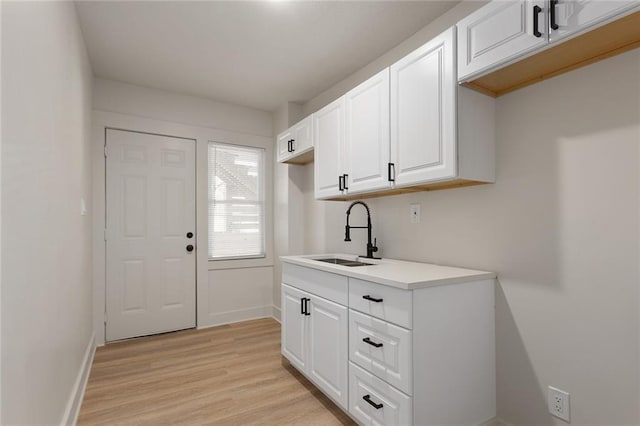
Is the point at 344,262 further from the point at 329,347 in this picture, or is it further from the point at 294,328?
the point at 329,347

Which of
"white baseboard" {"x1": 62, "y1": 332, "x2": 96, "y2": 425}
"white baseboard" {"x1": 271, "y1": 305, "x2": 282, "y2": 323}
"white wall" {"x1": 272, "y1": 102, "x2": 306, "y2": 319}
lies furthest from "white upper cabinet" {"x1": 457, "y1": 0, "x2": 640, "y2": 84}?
"white baseboard" {"x1": 271, "y1": 305, "x2": 282, "y2": 323}

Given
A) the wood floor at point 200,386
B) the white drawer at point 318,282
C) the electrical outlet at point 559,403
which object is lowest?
the wood floor at point 200,386

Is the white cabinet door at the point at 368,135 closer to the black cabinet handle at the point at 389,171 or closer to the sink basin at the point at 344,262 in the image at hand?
the black cabinet handle at the point at 389,171

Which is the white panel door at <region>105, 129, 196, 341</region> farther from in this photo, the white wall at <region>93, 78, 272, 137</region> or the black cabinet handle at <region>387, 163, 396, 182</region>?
the black cabinet handle at <region>387, 163, 396, 182</region>

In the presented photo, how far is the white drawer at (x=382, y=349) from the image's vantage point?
1.58m

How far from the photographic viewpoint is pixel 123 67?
3.09 metres

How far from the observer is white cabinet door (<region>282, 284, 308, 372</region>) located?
7.98 feet

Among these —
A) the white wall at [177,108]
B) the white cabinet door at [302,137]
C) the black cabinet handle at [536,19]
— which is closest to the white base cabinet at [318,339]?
the white cabinet door at [302,137]

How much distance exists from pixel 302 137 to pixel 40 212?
2120mm

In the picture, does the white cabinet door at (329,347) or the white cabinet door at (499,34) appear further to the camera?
the white cabinet door at (329,347)

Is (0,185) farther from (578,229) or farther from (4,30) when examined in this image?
(578,229)

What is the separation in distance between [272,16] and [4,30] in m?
1.65

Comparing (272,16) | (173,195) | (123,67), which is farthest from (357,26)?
(173,195)

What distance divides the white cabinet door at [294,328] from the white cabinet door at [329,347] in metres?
0.09
